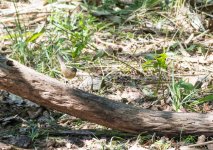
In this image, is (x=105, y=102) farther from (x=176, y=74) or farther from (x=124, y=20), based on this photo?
(x=124, y=20)

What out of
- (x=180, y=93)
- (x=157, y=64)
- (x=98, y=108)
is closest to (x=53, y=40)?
(x=157, y=64)

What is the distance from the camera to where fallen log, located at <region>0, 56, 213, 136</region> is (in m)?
2.50

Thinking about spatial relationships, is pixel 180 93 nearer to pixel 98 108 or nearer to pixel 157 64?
pixel 157 64

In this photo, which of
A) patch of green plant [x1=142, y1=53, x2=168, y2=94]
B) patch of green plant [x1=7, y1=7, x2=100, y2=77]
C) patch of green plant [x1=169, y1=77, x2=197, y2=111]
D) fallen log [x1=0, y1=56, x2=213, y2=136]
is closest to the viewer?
fallen log [x1=0, y1=56, x2=213, y2=136]

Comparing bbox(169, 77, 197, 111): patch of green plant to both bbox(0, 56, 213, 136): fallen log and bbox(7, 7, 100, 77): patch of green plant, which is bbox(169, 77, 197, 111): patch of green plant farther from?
bbox(7, 7, 100, 77): patch of green plant

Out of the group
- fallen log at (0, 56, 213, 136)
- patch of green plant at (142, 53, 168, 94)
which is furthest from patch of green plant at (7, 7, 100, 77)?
fallen log at (0, 56, 213, 136)

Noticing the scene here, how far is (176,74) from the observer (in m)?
3.41

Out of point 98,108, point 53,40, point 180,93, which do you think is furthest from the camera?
point 53,40

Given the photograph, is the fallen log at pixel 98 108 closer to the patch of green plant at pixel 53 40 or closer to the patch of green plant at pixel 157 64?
the patch of green plant at pixel 157 64

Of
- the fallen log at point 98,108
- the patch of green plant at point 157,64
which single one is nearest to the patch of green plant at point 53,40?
the patch of green plant at point 157,64

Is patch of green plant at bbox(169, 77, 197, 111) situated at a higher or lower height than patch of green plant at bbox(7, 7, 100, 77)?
lower

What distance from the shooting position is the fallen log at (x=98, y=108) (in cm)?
250

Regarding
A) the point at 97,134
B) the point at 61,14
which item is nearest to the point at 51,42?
the point at 61,14

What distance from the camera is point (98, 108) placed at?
2.50 m
